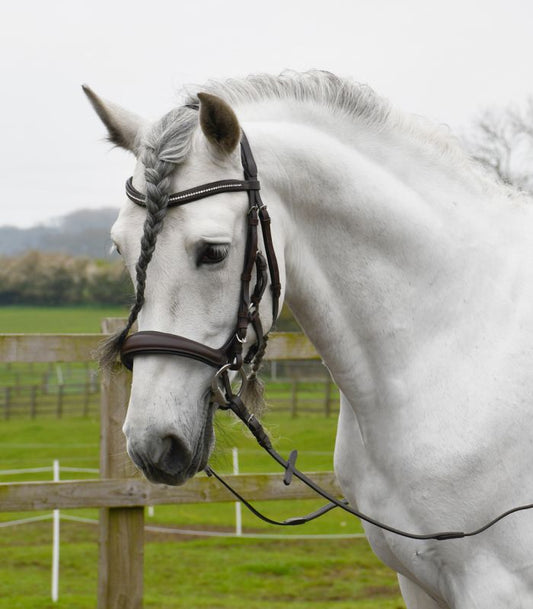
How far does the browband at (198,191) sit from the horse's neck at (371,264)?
0.75 feet

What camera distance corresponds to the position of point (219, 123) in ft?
7.08

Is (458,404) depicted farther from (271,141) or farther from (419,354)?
(271,141)

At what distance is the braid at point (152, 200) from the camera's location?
2.11 meters

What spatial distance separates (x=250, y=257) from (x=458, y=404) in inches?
30.1

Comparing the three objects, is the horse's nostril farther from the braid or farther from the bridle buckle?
the braid

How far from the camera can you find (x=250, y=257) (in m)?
2.22

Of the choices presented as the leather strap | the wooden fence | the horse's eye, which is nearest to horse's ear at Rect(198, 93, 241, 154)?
the horse's eye

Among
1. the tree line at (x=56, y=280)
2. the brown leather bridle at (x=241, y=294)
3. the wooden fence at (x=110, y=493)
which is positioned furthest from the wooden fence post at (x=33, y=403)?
the brown leather bridle at (x=241, y=294)

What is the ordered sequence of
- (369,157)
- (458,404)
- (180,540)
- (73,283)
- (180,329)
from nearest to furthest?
1. (180,329)
2. (458,404)
3. (369,157)
4. (73,283)
5. (180,540)

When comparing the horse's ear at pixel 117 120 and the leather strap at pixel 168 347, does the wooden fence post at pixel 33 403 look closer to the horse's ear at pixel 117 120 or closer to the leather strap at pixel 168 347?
the horse's ear at pixel 117 120

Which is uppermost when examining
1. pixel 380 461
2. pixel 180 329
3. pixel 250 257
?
pixel 250 257

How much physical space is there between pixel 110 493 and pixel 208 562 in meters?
5.51

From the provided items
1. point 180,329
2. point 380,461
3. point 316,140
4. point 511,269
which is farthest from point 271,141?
point 380,461

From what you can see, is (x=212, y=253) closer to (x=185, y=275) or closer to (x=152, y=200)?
(x=185, y=275)
